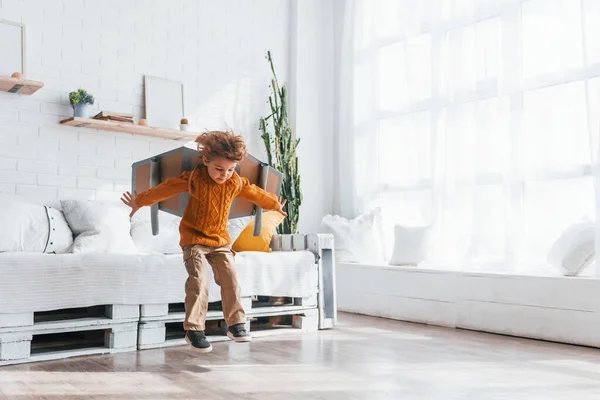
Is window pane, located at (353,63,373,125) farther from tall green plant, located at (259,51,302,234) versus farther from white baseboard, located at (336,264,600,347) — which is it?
white baseboard, located at (336,264,600,347)

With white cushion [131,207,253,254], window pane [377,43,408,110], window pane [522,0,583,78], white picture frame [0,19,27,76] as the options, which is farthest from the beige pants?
window pane [377,43,408,110]

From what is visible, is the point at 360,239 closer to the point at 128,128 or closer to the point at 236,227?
the point at 236,227

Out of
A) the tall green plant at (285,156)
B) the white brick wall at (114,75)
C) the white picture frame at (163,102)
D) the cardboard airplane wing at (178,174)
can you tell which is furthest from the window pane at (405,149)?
the cardboard airplane wing at (178,174)

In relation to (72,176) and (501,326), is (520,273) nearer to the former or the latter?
(501,326)

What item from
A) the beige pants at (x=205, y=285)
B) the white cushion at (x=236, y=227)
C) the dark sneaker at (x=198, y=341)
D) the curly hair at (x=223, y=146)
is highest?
the curly hair at (x=223, y=146)

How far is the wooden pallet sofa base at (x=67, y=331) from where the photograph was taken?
269cm

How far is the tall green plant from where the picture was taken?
5.07 m

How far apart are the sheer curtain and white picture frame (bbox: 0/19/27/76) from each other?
270cm

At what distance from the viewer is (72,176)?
4.14 metres

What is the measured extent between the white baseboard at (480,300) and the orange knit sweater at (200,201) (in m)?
1.73

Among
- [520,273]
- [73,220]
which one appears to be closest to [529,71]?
[520,273]

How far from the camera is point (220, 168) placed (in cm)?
285

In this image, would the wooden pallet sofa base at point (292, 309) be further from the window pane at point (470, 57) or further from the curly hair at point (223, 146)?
the window pane at point (470, 57)

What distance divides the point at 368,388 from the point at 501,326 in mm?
1683
